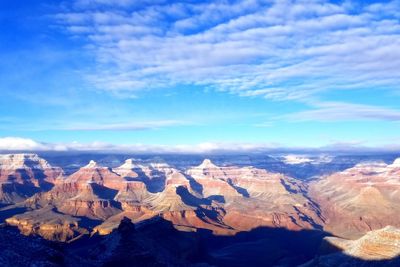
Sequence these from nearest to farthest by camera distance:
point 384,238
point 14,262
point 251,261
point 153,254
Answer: point 14,262 < point 384,238 < point 153,254 < point 251,261

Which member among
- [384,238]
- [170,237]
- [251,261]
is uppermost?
[384,238]

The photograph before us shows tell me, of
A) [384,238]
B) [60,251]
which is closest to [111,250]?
[60,251]

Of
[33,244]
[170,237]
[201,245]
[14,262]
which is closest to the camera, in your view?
[14,262]

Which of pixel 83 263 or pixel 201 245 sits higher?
pixel 83 263

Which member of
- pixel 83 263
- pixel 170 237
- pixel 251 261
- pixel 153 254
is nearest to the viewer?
pixel 83 263

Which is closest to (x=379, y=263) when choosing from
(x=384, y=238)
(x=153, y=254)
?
(x=384, y=238)

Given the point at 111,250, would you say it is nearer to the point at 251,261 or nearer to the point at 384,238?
the point at 384,238

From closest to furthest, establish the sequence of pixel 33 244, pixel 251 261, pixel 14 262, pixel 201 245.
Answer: pixel 14 262, pixel 33 244, pixel 201 245, pixel 251 261

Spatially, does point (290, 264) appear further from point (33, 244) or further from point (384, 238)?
point (33, 244)

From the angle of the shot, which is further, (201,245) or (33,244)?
(201,245)
